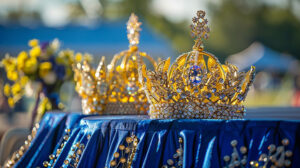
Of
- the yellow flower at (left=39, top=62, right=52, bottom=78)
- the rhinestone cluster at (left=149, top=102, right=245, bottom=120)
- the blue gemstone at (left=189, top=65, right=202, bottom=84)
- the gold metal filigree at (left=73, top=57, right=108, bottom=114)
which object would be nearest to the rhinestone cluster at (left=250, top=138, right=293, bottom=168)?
the rhinestone cluster at (left=149, top=102, right=245, bottom=120)

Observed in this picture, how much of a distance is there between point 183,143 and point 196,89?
1.70 ft

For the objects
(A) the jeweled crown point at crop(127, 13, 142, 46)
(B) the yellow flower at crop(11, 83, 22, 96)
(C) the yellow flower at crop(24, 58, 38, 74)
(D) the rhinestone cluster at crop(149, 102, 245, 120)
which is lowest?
(D) the rhinestone cluster at crop(149, 102, 245, 120)

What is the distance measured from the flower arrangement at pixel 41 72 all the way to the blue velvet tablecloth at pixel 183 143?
194 cm

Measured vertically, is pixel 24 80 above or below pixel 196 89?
above

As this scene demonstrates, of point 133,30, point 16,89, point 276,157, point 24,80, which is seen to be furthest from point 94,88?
point 276,157

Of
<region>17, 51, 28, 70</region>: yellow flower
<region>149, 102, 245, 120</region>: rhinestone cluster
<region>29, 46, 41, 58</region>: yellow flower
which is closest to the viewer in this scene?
<region>149, 102, 245, 120</region>: rhinestone cluster

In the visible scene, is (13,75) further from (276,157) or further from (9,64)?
(276,157)

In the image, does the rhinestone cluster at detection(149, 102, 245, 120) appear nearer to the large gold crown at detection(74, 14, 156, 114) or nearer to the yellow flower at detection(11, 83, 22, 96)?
the large gold crown at detection(74, 14, 156, 114)

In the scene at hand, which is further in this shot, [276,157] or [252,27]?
[252,27]

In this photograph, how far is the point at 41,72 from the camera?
4906 mm

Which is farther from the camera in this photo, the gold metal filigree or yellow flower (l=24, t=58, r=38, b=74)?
yellow flower (l=24, t=58, r=38, b=74)

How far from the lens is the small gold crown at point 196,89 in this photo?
281 centimetres

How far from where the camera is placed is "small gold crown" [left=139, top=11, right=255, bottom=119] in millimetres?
2809

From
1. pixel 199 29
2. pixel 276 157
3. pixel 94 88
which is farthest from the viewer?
pixel 94 88
